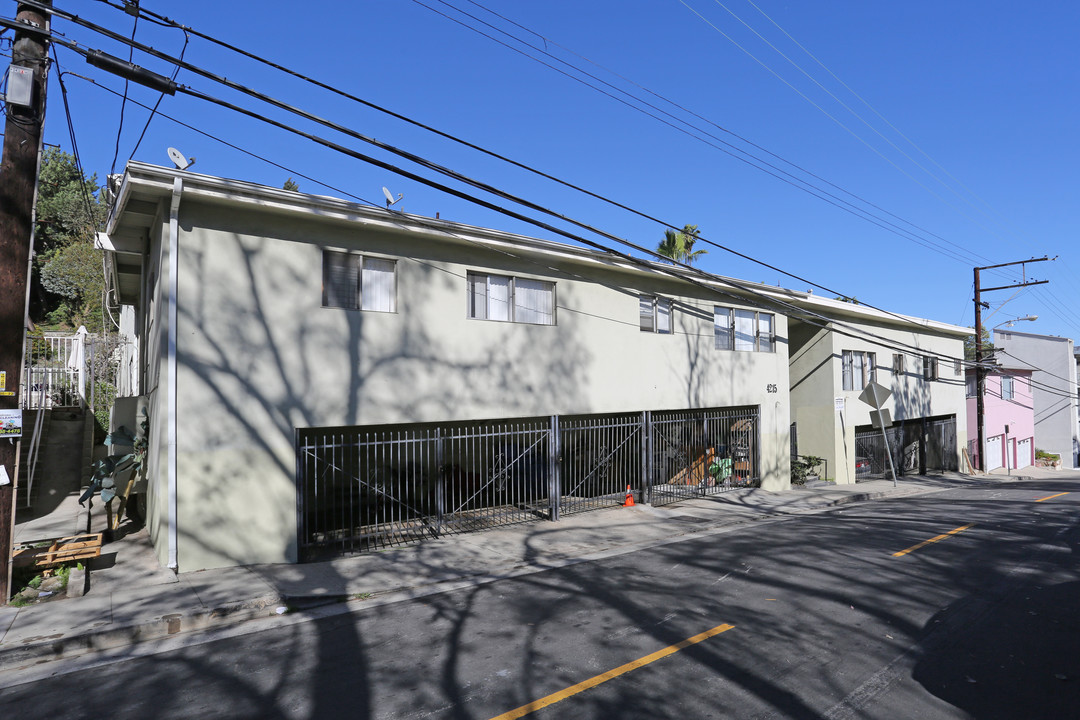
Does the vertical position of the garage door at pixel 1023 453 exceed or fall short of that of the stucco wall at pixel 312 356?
it falls short

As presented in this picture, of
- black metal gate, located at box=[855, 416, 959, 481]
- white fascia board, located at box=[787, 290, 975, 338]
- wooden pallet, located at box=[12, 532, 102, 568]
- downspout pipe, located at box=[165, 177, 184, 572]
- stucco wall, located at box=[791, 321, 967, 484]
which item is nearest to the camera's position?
wooden pallet, located at box=[12, 532, 102, 568]

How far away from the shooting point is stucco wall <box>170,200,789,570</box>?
8969mm

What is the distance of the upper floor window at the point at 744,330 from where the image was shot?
1741 cm

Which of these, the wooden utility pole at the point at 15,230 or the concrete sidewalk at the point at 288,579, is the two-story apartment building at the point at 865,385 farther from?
the wooden utility pole at the point at 15,230

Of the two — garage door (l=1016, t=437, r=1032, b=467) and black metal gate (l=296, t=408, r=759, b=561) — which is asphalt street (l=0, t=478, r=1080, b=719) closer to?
black metal gate (l=296, t=408, r=759, b=561)

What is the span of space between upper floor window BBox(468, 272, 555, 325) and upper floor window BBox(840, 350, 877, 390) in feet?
43.8

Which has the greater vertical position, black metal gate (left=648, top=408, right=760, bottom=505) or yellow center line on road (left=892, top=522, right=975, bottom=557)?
black metal gate (left=648, top=408, right=760, bottom=505)

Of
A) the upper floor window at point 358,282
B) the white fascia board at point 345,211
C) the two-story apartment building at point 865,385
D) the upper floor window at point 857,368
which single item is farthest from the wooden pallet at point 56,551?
the upper floor window at point 857,368

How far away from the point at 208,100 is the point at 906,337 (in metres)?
26.4

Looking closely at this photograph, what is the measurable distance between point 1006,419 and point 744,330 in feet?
91.6

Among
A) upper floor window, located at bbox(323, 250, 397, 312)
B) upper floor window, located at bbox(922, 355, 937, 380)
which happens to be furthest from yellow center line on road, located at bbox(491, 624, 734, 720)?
upper floor window, located at bbox(922, 355, 937, 380)

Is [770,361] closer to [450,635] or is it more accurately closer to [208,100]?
[450,635]

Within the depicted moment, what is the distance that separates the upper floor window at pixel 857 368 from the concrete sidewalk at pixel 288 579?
10.2 metres

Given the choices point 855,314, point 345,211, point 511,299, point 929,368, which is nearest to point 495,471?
point 511,299
